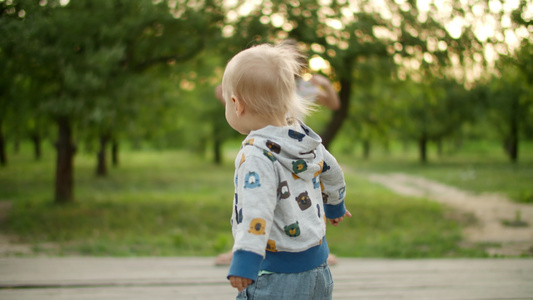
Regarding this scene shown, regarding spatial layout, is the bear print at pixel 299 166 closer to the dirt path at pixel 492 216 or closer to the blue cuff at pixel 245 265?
the blue cuff at pixel 245 265

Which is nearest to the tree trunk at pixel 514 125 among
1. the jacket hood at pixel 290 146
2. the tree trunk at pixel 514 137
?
the tree trunk at pixel 514 137

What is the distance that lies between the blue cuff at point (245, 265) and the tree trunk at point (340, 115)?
8.52 metres

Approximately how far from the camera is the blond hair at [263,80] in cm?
151

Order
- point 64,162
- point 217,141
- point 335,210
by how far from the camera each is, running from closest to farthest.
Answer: point 335,210
point 64,162
point 217,141

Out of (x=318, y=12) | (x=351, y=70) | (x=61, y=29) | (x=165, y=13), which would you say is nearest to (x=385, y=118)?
(x=351, y=70)

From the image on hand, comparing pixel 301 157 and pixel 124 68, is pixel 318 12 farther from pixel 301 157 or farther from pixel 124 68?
pixel 301 157

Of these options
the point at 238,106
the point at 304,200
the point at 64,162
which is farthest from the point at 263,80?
the point at 64,162

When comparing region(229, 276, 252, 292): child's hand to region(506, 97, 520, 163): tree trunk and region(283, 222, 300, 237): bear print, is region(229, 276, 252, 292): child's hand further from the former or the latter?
region(506, 97, 520, 163): tree trunk

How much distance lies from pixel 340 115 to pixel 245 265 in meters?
8.82

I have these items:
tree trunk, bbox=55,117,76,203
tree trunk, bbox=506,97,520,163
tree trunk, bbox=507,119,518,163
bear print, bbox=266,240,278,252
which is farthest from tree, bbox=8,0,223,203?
tree trunk, bbox=507,119,518,163

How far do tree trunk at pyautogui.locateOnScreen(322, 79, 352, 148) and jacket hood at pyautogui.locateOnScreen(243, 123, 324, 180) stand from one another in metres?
8.25

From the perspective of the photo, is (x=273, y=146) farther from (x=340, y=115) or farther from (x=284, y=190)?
(x=340, y=115)

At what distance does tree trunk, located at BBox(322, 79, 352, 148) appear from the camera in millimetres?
9719

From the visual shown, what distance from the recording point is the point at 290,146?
1.55 meters
